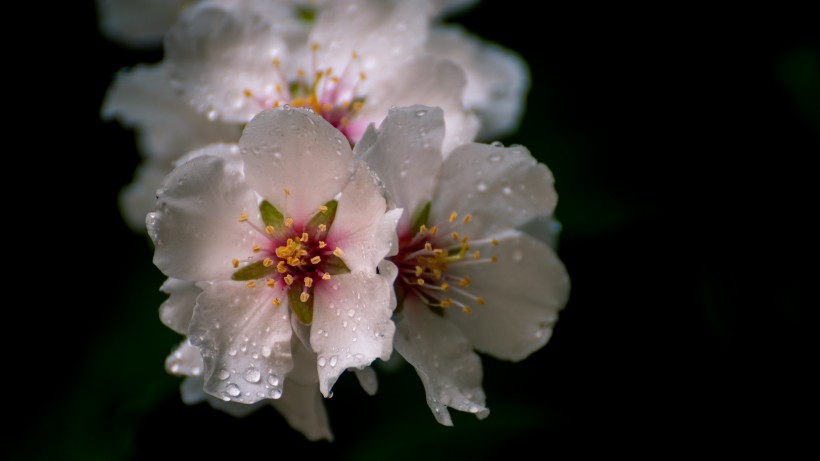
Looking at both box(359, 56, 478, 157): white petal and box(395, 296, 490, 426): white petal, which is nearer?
box(395, 296, 490, 426): white petal

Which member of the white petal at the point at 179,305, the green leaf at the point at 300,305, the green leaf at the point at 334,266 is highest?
the green leaf at the point at 334,266

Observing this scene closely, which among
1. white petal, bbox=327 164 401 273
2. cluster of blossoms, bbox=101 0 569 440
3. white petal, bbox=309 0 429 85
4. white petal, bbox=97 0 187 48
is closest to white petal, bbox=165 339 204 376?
cluster of blossoms, bbox=101 0 569 440

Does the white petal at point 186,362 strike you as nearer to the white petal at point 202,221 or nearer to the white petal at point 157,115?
the white petal at point 202,221

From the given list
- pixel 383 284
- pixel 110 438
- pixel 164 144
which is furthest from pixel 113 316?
pixel 383 284

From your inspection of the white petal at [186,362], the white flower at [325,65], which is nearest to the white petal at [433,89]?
the white flower at [325,65]

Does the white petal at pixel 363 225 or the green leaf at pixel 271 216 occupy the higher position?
the white petal at pixel 363 225

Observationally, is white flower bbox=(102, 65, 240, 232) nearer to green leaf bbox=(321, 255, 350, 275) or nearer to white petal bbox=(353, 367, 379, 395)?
green leaf bbox=(321, 255, 350, 275)

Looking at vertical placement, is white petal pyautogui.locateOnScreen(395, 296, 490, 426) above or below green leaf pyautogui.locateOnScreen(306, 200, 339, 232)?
below
